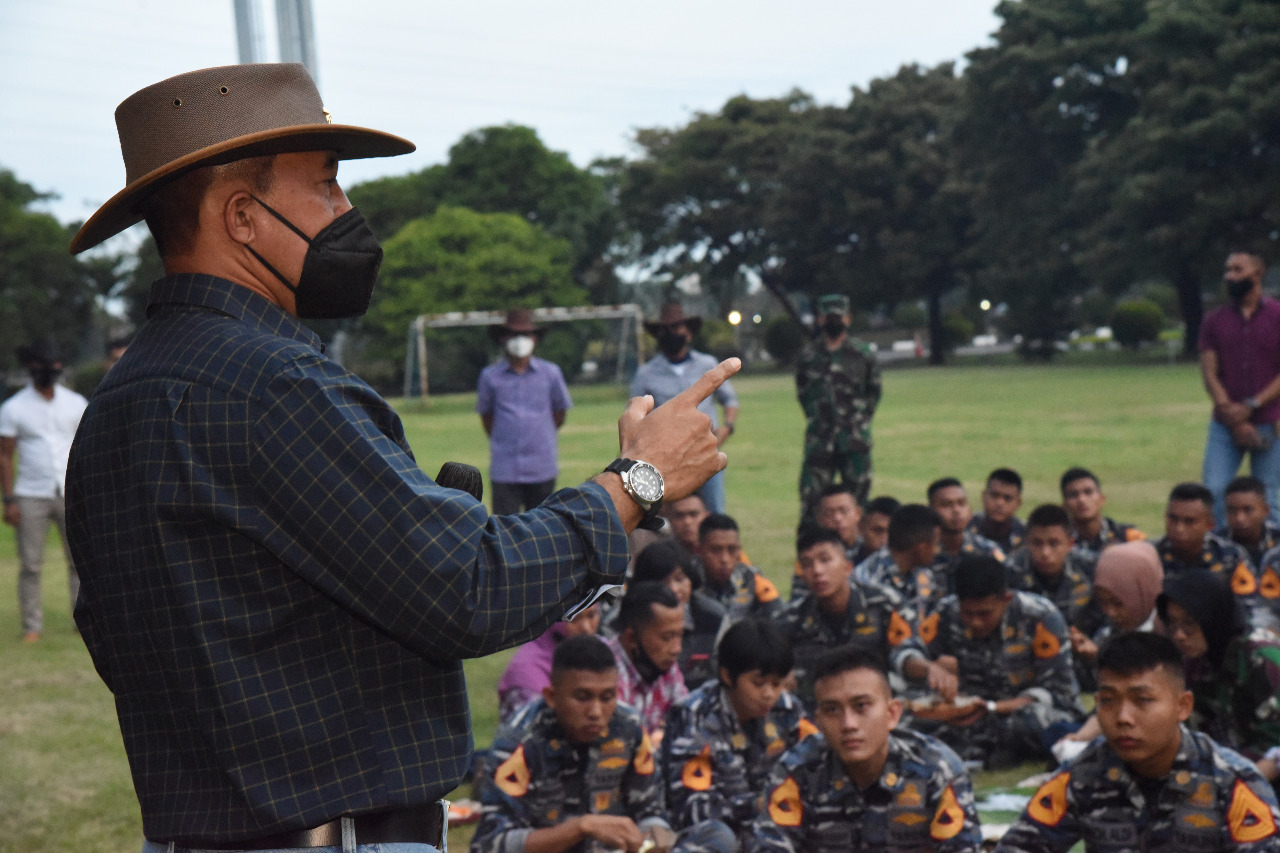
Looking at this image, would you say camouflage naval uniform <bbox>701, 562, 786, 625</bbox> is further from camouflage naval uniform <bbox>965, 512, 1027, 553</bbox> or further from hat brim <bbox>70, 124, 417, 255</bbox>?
hat brim <bbox>70, 124, 417, 255</bbox>

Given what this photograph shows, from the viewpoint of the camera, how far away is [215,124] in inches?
68.9

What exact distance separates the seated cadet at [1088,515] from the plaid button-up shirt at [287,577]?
20.3ft

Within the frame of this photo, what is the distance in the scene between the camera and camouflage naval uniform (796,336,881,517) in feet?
29.9

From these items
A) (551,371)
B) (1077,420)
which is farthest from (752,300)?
(551,371)

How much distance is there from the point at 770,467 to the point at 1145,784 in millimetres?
12272

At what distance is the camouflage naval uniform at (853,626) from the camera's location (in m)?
6.21

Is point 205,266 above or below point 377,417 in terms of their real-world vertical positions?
above

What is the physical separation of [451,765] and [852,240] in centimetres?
4555

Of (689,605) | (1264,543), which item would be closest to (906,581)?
(689,605)

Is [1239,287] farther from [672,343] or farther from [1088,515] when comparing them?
[672,343]

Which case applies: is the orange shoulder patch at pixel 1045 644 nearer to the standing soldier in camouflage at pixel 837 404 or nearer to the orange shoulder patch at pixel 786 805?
the orange shoulder patch at pixel 786 805

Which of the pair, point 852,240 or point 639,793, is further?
point 852,240

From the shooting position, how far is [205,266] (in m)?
1.79

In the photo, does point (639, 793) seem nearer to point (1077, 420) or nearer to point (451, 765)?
point (451, 765)
